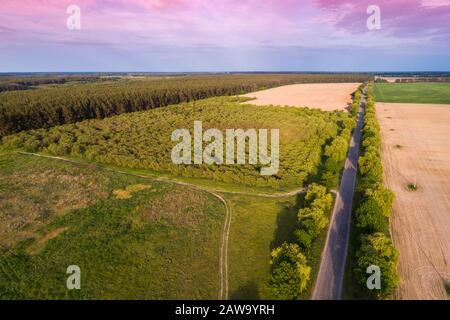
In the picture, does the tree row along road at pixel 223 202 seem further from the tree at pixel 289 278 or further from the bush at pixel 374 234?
the bush at pixel 374 234

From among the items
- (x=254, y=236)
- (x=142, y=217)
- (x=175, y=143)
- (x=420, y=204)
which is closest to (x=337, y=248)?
(x=254, y=236)

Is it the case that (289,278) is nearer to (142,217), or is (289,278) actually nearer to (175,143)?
(142,217)

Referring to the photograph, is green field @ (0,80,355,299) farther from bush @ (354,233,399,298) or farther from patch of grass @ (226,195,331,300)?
bush @ (354,233,399,298)

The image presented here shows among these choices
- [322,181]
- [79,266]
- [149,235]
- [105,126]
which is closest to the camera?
[79,266]

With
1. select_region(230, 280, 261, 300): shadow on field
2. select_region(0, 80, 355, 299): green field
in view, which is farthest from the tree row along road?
select_region(230, 280, 261, 300): shadow on field

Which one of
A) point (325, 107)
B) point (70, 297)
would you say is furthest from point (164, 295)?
point (325, 107)

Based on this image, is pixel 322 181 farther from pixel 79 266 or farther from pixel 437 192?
pixel 79 266

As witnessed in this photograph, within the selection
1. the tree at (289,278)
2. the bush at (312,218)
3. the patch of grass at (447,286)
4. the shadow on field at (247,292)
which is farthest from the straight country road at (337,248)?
the patch of grass at (447,286)
